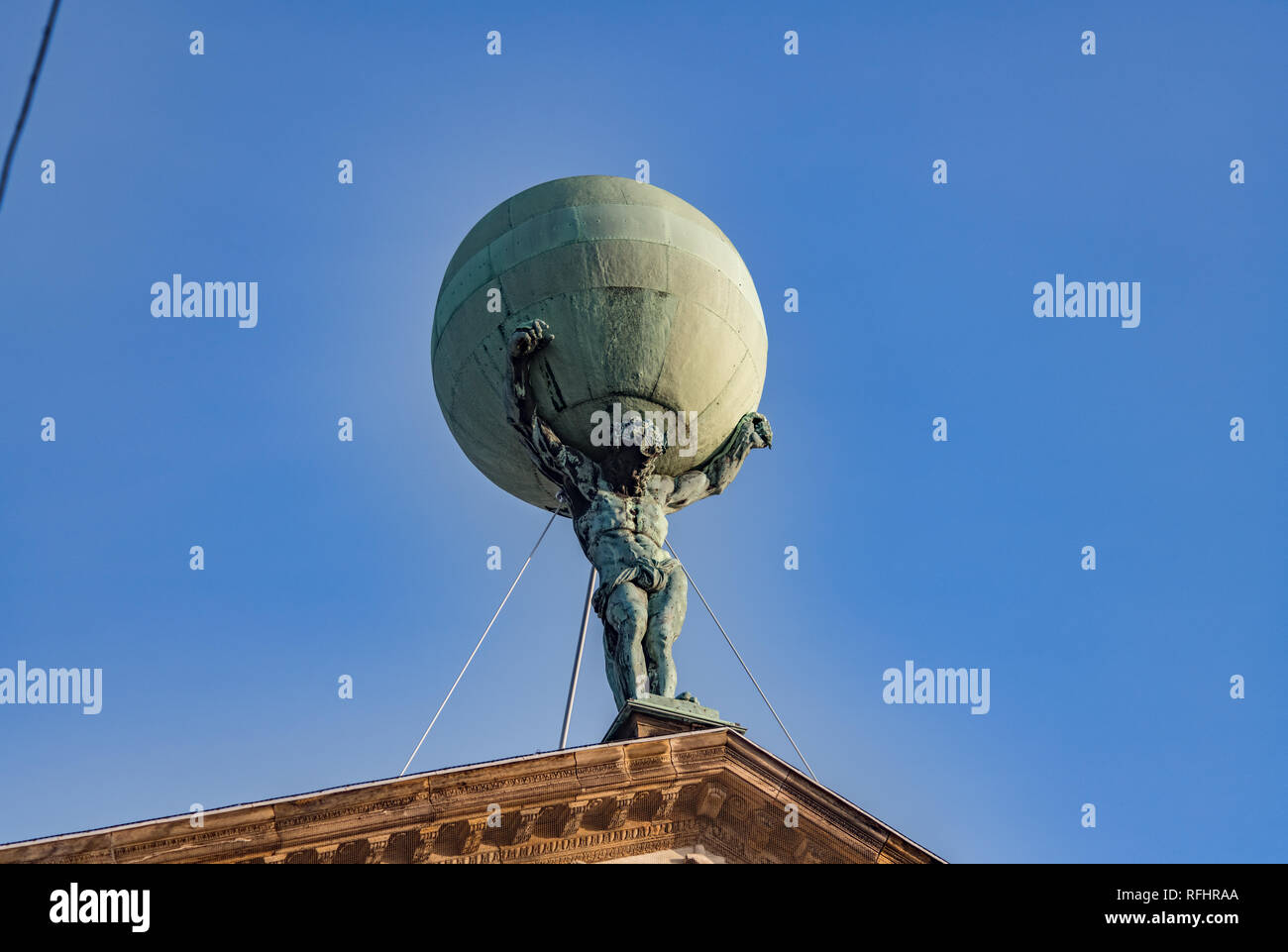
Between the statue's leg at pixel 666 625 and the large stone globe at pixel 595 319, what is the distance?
200 centimetres

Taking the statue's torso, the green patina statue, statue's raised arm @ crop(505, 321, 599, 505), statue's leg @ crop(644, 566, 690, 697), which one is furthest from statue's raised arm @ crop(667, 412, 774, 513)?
statue's leg @ crop(644, 566, 690, 697)

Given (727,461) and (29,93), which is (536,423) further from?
(29,93)

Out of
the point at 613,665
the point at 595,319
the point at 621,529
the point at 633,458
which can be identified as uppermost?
the point at 595,319

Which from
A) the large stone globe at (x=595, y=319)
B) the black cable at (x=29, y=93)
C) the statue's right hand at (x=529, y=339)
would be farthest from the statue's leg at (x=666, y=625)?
the black cable at (x=29, y=93)

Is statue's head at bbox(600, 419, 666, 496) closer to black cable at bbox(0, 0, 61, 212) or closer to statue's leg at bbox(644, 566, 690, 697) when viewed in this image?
statue's leg at bbox(644, 566, 690, 697)

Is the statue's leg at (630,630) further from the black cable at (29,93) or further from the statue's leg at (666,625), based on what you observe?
the black cable at (29,93)

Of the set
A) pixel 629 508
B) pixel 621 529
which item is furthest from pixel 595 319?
pixel 621 529

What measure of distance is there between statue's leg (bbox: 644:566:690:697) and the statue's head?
55.2 inches

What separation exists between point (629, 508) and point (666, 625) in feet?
5.91

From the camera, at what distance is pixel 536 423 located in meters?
20.8

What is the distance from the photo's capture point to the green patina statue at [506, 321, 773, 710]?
63.3 feet

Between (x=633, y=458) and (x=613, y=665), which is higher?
(x=633, y=458)

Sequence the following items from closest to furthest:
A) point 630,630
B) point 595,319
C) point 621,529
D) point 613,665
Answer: point 630,630
point 613,665
point 621,529
point 595,319
